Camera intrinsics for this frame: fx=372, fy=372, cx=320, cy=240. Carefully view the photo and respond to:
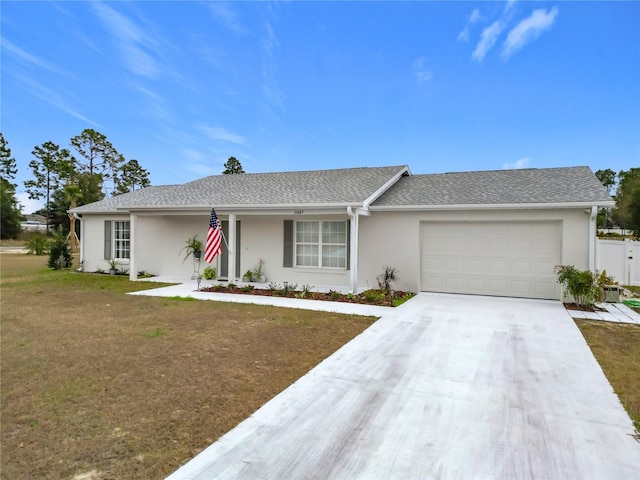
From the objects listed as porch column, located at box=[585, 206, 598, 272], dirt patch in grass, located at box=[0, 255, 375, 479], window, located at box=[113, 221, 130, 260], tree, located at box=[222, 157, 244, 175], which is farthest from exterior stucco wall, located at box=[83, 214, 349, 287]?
tree, located at box=[222, 157, 244, 175]

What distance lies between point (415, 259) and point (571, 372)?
617cm

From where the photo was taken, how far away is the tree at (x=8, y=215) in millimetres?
40688

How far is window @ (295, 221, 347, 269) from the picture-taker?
38.5 ft

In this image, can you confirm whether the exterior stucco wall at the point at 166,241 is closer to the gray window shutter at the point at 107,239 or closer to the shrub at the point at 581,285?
the gray window shutter at the point at 107,239

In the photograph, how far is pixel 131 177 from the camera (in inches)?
1945

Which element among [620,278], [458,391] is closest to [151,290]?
[458,391]

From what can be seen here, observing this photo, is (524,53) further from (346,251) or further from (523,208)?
(346,251)

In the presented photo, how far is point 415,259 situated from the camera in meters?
10.8

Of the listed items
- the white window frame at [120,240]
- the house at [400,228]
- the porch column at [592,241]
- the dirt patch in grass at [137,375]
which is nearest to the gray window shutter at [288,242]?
the house at [400,228]

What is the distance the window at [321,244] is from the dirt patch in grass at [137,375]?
3.58m

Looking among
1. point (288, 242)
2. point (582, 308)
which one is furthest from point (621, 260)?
point (288, 242)

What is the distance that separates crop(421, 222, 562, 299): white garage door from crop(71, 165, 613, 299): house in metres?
0.03

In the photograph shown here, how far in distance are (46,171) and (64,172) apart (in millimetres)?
8682

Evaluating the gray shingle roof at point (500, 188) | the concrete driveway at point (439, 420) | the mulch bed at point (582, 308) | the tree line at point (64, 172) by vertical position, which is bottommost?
the concrete driveway at point (439, 420)
